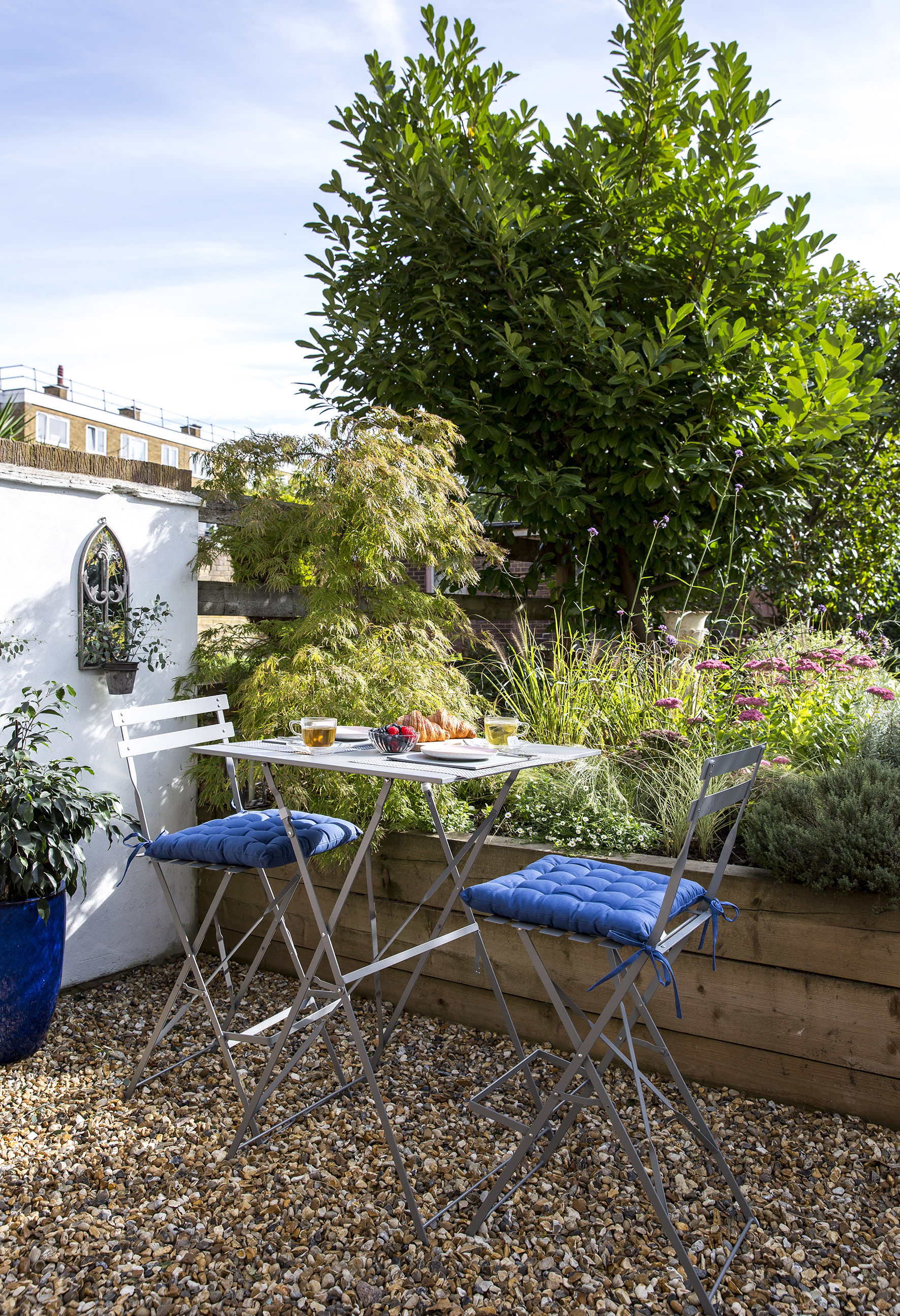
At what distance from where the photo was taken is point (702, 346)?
4.44 m

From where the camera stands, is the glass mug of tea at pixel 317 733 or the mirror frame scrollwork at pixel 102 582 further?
the mirror frame scrollwork at pixel 102 582

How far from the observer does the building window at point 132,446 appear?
34188mm

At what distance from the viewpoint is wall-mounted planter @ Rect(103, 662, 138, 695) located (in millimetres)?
3088

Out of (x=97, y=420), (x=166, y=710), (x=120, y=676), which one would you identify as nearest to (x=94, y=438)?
(x=97, y=420)

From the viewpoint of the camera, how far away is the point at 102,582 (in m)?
3.12

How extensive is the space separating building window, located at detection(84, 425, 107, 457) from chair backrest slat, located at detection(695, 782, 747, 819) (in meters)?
33.9

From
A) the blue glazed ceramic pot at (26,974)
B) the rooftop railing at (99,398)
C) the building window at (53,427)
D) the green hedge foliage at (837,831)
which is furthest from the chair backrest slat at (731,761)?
the building window at (53,427)

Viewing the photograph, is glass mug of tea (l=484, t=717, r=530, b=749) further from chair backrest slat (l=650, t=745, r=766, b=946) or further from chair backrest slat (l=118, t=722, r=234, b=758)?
chair backrest slat (l=118, t=722, r=234, b=758)

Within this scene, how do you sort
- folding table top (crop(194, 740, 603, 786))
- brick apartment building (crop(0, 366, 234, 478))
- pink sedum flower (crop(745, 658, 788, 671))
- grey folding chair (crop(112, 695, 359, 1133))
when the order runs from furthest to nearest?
brick apartment building (crop(0, 366, 234, 478)) < pink sedum flower (crop(745, 658, 788, 671)) < grey folding chair (crop(112, 695, 359, 1133)) < folding table top (crop(194, 740, 603, 786))

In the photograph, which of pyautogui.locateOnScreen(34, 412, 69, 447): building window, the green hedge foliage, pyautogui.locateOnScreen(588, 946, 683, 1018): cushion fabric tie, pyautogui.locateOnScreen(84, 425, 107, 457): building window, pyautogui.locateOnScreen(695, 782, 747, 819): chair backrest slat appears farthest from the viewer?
pyautogui.locateOnScreen(84, 425, 107, 457): building window

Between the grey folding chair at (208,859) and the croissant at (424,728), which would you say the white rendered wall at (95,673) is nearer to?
the grey folding chair at (208,859)

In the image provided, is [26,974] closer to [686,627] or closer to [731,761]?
[731,761]

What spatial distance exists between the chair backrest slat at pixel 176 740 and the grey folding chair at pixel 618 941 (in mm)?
1106

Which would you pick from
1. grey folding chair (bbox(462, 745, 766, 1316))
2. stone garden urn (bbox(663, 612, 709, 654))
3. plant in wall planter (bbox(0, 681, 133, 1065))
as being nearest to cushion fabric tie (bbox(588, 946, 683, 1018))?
grey folding chair (bbox(462, 745, 766, 1316))
